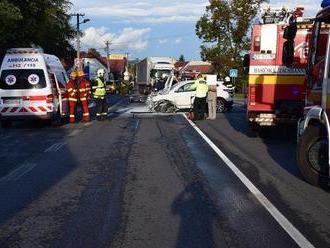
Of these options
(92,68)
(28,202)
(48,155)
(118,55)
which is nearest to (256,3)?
(92,68)

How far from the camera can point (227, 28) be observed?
185 ft

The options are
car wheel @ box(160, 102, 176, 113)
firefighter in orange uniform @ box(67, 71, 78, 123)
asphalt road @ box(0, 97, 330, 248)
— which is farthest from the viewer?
car wheel @ box(160, 102, 176, 113)

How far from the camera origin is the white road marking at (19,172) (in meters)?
9.85

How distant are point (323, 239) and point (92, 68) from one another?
235ft

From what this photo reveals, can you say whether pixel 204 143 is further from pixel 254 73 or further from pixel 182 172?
pixel 182 172

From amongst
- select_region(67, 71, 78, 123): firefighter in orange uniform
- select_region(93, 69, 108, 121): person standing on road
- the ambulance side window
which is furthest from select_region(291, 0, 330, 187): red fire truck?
select_region(93, 69, 108, 121): person standing on road

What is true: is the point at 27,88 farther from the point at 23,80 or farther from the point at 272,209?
the point at 272,209

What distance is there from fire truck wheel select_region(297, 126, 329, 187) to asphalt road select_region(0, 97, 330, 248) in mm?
233

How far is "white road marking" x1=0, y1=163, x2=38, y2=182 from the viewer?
9852 mm

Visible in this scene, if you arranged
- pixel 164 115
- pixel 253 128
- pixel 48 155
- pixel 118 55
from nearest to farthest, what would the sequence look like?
pixel 48 155, pixel 253 128, pixel 164 115, pixel 118 55

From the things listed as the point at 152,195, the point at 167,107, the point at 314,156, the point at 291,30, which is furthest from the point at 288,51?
the point at 167,107

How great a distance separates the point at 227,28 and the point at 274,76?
1652 inches

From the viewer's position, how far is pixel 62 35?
180ft

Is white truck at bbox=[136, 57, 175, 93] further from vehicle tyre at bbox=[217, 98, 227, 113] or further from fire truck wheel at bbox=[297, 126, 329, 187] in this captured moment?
fire truck wheel at bbox=[297, 126, 329, 187]
